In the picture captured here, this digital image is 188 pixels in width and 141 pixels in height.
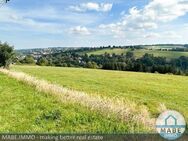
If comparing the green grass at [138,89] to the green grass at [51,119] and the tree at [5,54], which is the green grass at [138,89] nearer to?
the tree at [5,54]

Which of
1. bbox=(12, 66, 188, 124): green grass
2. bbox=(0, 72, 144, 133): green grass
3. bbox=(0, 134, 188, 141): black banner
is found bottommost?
bbox=(12, 66, 188, 124): green grass

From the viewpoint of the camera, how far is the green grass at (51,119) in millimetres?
10891

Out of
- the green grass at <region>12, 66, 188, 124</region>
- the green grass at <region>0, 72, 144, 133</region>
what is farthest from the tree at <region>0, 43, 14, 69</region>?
the green grass at <region>0, 72, 144, 133</region>

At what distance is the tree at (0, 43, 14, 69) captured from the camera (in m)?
66.2

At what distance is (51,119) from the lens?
1246 centimetres

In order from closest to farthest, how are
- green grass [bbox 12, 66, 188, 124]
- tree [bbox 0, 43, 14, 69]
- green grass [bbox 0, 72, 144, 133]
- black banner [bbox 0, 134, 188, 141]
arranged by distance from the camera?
1. black banner [bbox 0, 134, 188, 141]
2. green grass [bbox 0, 72, 144, 133]
3. green grass [bbox 12, 66, 188, 124]
4. tree [bbox 0, 43, 14, 69]

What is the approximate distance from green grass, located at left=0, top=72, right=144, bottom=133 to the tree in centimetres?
5157

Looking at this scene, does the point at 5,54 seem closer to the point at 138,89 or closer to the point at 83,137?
the point at 138,89

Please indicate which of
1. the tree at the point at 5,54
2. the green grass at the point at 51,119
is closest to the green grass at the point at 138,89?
the tree at the point at 5,54

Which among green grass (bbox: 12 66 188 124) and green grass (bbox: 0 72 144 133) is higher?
green grass (bbox: 0 72 144 133)

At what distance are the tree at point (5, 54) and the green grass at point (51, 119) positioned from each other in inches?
2030

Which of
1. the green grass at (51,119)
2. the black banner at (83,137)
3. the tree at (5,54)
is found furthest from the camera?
the tree at (5,54)

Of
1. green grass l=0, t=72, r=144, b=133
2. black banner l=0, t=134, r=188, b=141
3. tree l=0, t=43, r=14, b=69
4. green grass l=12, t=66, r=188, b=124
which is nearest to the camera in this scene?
black banner l=0, t=134, r=188, b=141

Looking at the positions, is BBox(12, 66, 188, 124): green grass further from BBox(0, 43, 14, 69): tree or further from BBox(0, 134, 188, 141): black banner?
BBox(0, 134, 188, 141): black banner
